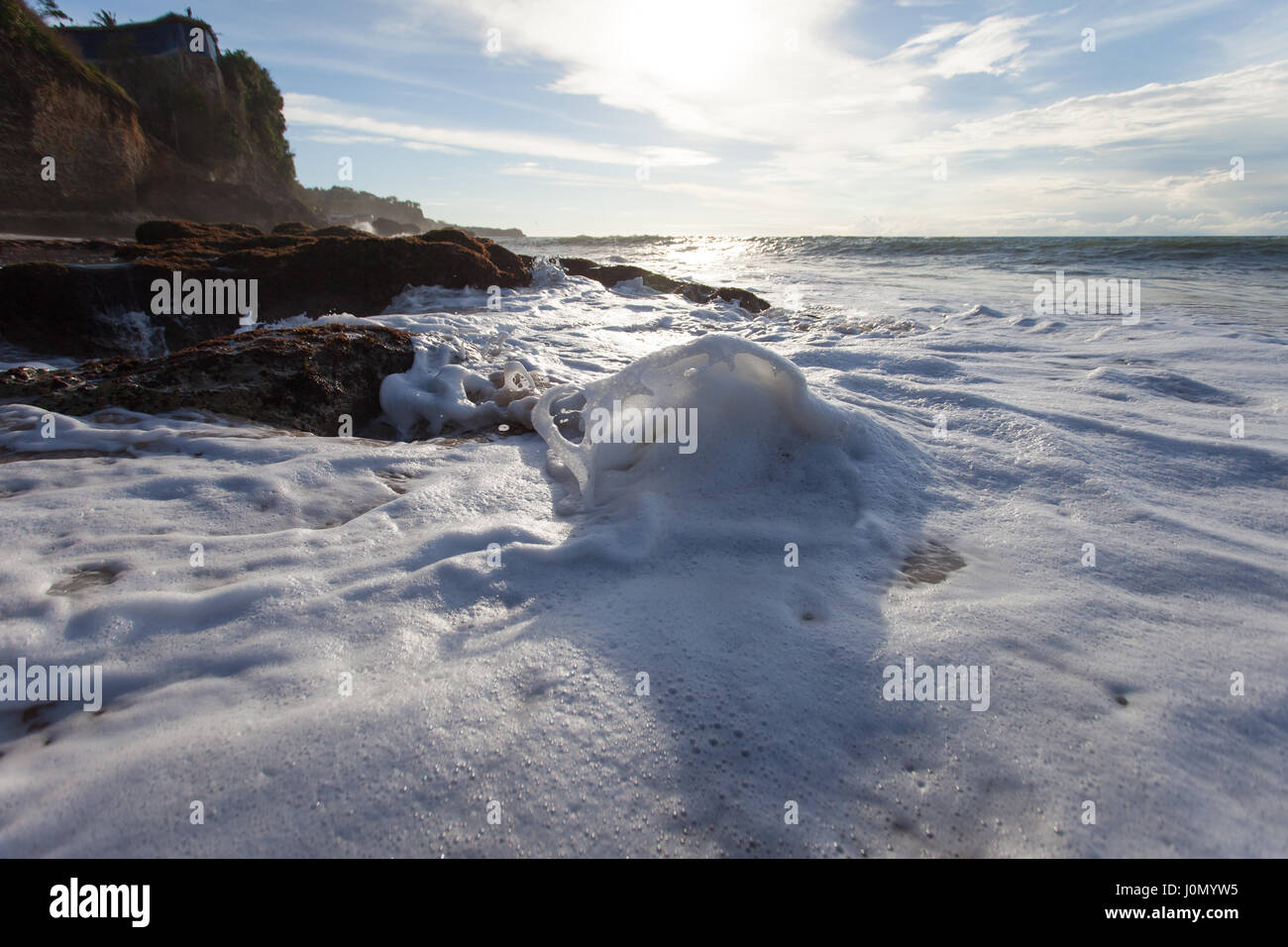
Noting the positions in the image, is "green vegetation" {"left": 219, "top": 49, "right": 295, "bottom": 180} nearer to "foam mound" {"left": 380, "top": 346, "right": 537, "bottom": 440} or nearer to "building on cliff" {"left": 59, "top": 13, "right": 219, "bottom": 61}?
"building on cliff" {"left": 59, "top": 13, "right": 219, "bottom": 61}

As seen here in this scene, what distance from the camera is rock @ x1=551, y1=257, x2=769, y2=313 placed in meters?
10.2

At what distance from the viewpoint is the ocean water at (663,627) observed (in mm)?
1233

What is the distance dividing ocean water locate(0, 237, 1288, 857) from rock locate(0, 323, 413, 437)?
209 mm

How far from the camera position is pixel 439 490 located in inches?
108

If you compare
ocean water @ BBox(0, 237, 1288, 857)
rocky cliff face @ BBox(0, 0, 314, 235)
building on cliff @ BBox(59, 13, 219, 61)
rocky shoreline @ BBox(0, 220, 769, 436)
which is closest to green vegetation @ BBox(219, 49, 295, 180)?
rocky cliff face @ BBox(0, 0, 314, 235)

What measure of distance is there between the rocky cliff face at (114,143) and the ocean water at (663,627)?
20.5 metres

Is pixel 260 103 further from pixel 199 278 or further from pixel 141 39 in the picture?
pixel 199 278

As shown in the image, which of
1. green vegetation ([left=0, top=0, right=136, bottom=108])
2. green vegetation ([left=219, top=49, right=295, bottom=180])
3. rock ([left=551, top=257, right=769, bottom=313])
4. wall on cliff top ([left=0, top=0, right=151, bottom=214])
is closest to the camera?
rock ([left=551, top=257, right=769, bottom=313])

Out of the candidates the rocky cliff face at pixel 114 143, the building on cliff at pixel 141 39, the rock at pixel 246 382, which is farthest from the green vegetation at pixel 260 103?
the rock at pixel 246 382

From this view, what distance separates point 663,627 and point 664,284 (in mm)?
10595

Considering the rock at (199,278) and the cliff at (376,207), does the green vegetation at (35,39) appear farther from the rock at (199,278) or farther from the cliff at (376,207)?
the cliff at (376,207)

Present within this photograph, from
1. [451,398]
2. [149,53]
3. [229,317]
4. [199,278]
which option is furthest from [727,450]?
[149,53]
